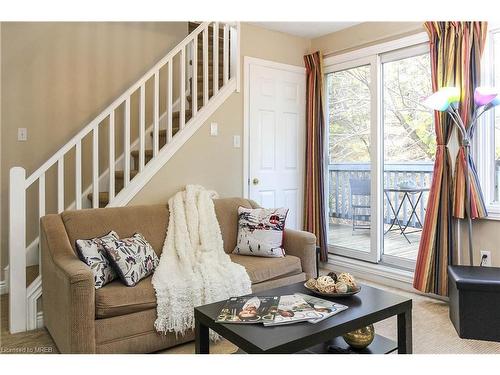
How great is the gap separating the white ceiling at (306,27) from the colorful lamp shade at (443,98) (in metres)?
1.46

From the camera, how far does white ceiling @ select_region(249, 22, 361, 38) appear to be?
4.06 metres

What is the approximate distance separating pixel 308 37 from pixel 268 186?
1746mm

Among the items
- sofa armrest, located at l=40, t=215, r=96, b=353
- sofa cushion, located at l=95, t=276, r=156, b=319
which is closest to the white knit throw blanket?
sofa cushion, located at l=95, t=276, r=156, b=319

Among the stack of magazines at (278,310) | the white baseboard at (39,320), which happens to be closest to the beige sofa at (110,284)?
the white baseboard at (39,320)

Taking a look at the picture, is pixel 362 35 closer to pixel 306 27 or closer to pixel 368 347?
pixel 306 27

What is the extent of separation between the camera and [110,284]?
244cm

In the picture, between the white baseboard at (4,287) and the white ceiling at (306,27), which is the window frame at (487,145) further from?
the white baseboard at (4,287)

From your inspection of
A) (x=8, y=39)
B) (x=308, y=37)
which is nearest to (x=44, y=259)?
(x=8, y=39)

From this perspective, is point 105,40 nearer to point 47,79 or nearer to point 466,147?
point 47,79

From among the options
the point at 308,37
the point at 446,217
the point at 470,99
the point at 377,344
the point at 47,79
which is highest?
the point at 308,37

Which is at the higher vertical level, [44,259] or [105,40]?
[105,40]

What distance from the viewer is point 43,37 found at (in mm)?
3689

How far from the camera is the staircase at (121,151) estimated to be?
275 centimetres
